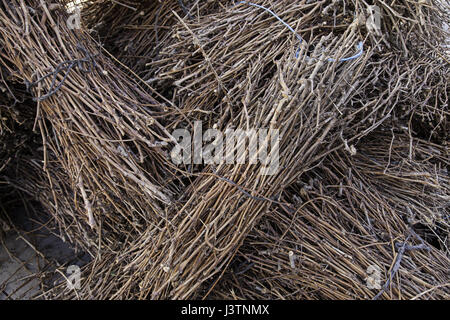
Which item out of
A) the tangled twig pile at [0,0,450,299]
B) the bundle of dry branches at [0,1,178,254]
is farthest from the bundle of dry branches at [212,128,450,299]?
A: the bundle of dry branches at [0,1,178,254]

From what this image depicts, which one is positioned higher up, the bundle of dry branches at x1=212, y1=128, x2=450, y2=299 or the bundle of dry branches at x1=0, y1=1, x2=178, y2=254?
the bundle of dry branches at x1=0, y1=1, x2=178, y2=254

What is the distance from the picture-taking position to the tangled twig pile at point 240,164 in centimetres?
152

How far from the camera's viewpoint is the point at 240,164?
1513mm

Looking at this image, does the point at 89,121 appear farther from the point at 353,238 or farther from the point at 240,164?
the point at 353,238

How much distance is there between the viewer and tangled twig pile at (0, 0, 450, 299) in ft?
4.98

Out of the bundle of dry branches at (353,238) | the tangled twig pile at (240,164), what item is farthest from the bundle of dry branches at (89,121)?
the bundle of dry branches at (353,238)

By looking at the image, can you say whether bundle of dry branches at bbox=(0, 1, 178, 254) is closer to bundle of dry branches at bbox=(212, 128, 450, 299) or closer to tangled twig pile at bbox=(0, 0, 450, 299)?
tangled twig pile at bbox=(0, 0, 450, 299)

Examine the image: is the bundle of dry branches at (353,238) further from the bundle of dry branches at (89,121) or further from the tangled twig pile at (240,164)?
the bundle of dry branches at (89,121)

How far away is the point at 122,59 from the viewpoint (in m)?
2.02

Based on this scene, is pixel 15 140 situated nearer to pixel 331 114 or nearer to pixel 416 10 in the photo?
pixel 331 114

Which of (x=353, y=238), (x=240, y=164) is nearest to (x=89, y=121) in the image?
(x=240, y=164)
